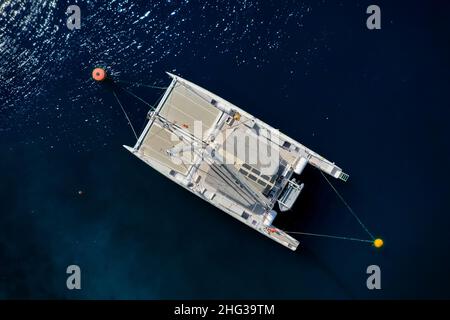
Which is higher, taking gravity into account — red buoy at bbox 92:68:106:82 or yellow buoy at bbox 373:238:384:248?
red buoy at bbox 92:68:106:82

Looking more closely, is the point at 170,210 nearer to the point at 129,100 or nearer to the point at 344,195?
the point at 129,100

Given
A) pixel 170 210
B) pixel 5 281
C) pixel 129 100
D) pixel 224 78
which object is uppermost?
pixel 224 78

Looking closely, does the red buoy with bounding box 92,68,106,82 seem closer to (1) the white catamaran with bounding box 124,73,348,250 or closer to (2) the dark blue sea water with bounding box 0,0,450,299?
(2) the dark blue sea water with bounding box 0,0,450,299

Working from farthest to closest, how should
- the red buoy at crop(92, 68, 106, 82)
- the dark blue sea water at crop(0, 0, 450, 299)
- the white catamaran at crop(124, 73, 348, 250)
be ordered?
the dark blue sea water at crop(0, 0, 450, 299) → the red buoy at crop(92, 68, 106, 82) → the white catamaran at crop(124, 73, 348, 250)

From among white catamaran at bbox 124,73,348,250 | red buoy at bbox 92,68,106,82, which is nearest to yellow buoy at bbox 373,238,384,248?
white catamaran at bbox 124,73,348,250

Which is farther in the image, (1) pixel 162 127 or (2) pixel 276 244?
(2) pixel 276 244

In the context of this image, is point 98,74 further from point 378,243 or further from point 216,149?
point 378,243
